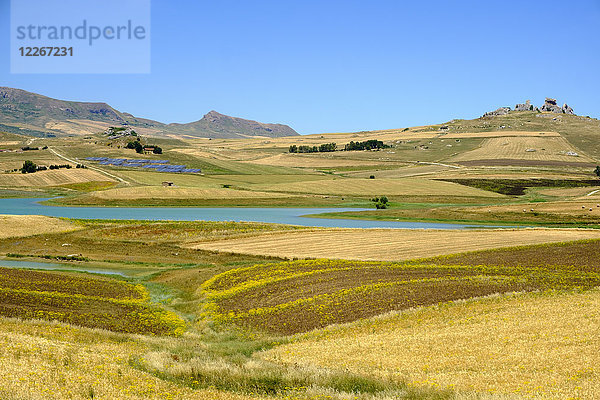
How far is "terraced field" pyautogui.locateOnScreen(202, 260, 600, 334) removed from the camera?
3006cm

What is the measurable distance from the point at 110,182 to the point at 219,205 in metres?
42.1

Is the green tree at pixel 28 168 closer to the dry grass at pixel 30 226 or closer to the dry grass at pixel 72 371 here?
the dry grass at pixel 30 226

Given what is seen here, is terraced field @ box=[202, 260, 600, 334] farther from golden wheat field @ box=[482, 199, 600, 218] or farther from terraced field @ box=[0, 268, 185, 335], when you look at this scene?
golden wheat field @ box=[482, 199, 600, 218]

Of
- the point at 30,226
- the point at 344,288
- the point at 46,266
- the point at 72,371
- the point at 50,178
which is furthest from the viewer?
the point at 50,178

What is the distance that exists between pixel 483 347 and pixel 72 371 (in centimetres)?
1594

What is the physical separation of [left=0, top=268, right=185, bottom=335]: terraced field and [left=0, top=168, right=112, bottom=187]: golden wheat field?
10958 centimetres

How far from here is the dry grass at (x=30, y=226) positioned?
220 feet

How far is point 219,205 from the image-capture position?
117125 mm

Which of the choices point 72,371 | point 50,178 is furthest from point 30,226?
point 50,178

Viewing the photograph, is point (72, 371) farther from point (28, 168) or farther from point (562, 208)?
point (28, 168)

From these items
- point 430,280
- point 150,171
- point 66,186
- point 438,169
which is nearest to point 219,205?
point 66,186

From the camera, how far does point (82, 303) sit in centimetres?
3253

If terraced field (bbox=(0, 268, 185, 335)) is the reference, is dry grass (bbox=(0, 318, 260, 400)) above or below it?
above

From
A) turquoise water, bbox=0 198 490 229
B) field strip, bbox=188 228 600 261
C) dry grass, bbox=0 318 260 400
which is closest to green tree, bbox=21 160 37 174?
turquoise water, bbox=0 198 490 229
